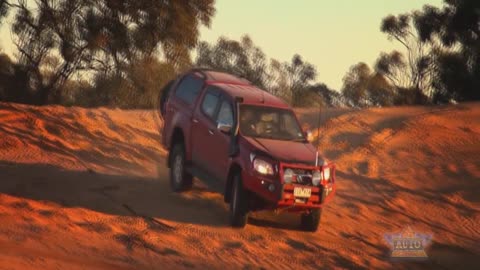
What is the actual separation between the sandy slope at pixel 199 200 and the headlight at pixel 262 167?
0.95 metres

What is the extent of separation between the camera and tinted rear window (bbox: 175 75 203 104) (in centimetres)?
1427

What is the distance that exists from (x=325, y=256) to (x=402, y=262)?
124 centimetres

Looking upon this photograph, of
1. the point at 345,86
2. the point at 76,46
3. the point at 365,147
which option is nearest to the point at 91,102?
the point at 76,46

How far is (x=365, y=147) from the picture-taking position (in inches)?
789

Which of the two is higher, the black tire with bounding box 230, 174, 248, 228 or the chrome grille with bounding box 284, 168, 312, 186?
the chrome grille with bounding box 284, 168, 312, 186

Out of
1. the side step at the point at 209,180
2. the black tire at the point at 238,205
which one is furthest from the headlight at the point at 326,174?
the side step at the point at 209,180

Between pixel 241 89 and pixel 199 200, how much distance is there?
193 cm

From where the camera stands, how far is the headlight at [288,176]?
39.3ft

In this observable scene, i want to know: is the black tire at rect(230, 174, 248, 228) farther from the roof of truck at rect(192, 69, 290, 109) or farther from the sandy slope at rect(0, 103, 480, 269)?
the roof of truck at rect(192, 69, 290, 109)

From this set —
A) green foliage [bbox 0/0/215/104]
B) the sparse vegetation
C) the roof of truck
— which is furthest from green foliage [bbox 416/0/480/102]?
the roof of truck

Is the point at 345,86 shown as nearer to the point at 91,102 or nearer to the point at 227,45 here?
the point at 227,45

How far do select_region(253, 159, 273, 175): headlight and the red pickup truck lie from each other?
0.5 inches

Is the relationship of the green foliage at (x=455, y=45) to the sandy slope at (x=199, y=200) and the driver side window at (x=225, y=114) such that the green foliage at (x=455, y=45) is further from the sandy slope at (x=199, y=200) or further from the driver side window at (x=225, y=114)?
the driver side window at (x=225, y=114)

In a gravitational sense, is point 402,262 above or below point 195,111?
below
